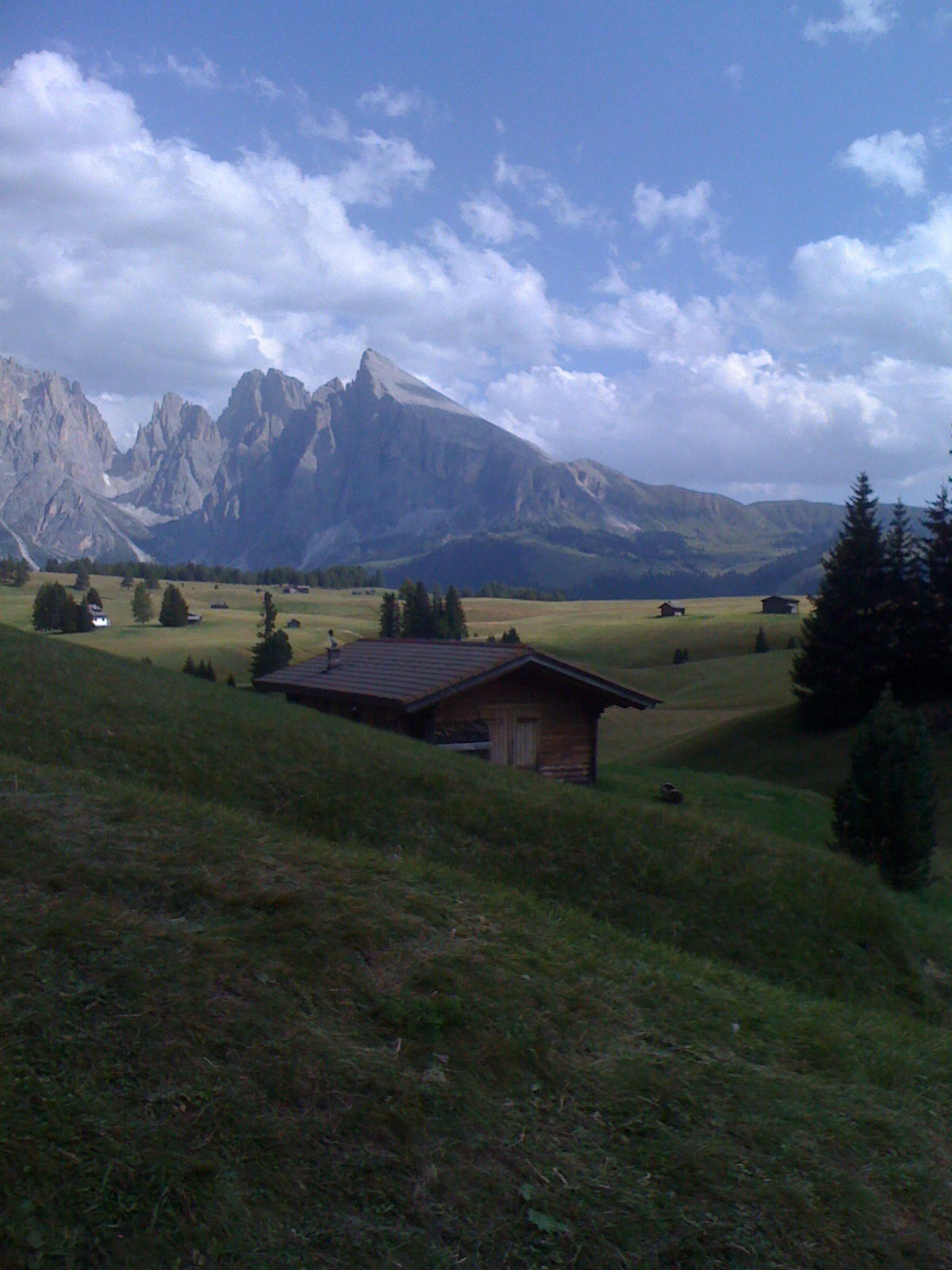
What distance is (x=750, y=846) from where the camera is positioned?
14.4 metres

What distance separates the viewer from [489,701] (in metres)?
27.3

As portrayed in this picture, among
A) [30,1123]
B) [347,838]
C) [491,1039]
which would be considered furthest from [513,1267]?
[347,838]

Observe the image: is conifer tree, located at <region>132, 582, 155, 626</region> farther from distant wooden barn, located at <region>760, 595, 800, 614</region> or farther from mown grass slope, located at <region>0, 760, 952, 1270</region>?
mown grass slope, located at <region>0, 760, 952, 1270</region>

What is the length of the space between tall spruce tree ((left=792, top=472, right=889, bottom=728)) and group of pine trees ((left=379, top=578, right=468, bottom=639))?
151ft

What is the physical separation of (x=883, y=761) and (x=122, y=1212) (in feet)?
64.6

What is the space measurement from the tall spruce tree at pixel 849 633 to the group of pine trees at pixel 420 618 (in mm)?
45956

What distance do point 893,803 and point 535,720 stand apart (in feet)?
33.3

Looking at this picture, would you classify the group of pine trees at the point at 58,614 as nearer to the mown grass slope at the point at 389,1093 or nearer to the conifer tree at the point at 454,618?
the conifer tree at the point at 454,618

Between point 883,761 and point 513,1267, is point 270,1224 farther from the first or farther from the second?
point 883,761

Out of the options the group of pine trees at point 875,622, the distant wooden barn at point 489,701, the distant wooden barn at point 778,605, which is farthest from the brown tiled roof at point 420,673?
the distant wooden barn at point 778,605

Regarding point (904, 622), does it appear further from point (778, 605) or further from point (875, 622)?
point (778, 605)

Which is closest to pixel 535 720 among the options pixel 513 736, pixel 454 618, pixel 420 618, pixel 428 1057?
pixel 513 736

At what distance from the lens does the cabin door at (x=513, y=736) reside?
2744 cm

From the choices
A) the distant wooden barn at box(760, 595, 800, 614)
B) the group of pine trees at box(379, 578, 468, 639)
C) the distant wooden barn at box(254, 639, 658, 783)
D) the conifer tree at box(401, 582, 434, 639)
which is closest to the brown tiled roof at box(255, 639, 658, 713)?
the distant wooden barn at box(254, 639, 658, 783)
